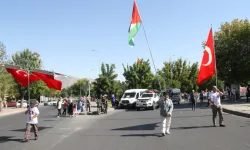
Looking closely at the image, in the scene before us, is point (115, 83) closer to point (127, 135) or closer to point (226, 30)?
point (226, 30)

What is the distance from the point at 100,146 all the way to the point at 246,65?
34036mm

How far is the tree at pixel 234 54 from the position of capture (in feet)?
136

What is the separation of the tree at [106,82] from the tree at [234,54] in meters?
23.8

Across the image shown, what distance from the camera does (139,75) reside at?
73.7 metres

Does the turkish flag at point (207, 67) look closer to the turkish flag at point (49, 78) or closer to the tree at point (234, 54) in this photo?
the turkish flag at point (49, 78)

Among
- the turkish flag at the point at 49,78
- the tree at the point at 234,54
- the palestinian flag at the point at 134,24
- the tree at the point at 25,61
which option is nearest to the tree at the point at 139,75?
the tree at the point at 25,61

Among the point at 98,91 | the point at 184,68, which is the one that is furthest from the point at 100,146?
the point at 184,68

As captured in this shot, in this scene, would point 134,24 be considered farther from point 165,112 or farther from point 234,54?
point 234,54

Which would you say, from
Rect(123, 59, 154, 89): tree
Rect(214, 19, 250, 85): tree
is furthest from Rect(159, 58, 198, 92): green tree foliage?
Rect(214, 19, 250, 85): tree

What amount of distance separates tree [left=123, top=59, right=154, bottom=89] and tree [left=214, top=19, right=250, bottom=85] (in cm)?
2781

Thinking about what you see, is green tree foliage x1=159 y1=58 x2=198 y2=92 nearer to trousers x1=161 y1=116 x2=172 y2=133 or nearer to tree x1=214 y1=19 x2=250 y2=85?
→ tree x1=214 y1=19 x2=250 y2=85

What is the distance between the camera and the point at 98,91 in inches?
2571

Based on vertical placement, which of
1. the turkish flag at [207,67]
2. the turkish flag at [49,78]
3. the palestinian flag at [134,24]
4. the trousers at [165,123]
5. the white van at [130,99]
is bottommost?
the trousers at [165,123]

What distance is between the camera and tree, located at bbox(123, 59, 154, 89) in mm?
72625
